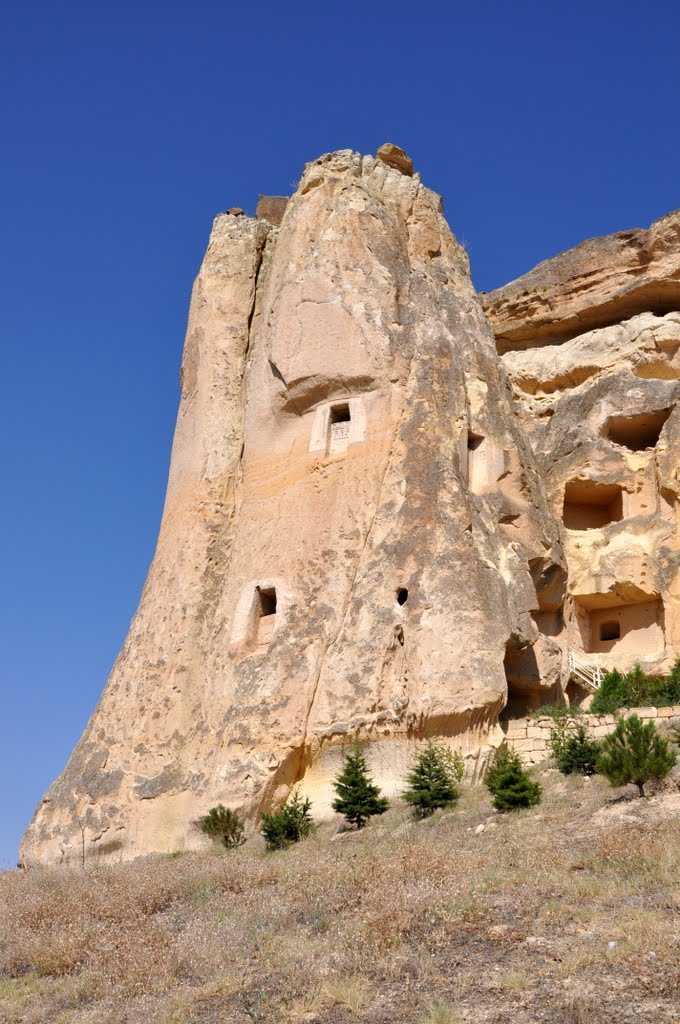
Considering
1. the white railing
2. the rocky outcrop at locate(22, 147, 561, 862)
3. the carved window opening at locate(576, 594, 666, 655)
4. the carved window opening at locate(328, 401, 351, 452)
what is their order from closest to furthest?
the rocky outcrop at locate(22, 147, 561, 862), the carved window opening at locate(328, 401, 351, 452), the white railing, the carved window opening at locate(576, 594, 666, 655)

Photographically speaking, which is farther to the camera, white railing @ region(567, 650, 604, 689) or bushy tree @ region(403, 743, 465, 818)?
white railing @ region(567, 650, 604, 689)

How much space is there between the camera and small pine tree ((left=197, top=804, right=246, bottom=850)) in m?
14.1

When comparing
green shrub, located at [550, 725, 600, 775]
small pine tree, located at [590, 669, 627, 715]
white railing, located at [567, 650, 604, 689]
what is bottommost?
green shrub, located at [550, 725, 600, 775]

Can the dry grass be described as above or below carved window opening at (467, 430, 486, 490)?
below

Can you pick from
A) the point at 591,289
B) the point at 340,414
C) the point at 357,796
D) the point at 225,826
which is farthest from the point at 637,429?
the point at 225,826

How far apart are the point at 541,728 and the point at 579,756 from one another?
1.86 metres

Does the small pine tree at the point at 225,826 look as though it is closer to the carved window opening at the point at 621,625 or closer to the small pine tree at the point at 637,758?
the small pine tree at the point at 637,758

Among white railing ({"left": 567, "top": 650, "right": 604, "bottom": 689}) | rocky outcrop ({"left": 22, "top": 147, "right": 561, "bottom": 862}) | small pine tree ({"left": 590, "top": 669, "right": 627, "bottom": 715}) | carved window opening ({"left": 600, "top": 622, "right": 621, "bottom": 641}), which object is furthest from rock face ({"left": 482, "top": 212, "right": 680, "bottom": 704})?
rocky outcrop ({"left": 22, "top": 147, "right": 561, "bottom": 862})

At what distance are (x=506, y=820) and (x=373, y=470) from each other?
19.9ft

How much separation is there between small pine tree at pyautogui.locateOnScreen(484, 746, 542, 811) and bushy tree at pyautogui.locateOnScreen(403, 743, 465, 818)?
50 cm

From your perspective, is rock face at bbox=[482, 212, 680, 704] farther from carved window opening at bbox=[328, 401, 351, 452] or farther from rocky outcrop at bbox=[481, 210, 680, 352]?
carved window opening at bbox=[328, 401, 351, 452]

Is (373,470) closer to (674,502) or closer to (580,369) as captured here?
(674,502)

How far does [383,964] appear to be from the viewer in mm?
7742

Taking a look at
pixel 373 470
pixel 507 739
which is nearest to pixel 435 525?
pixel 373 470
